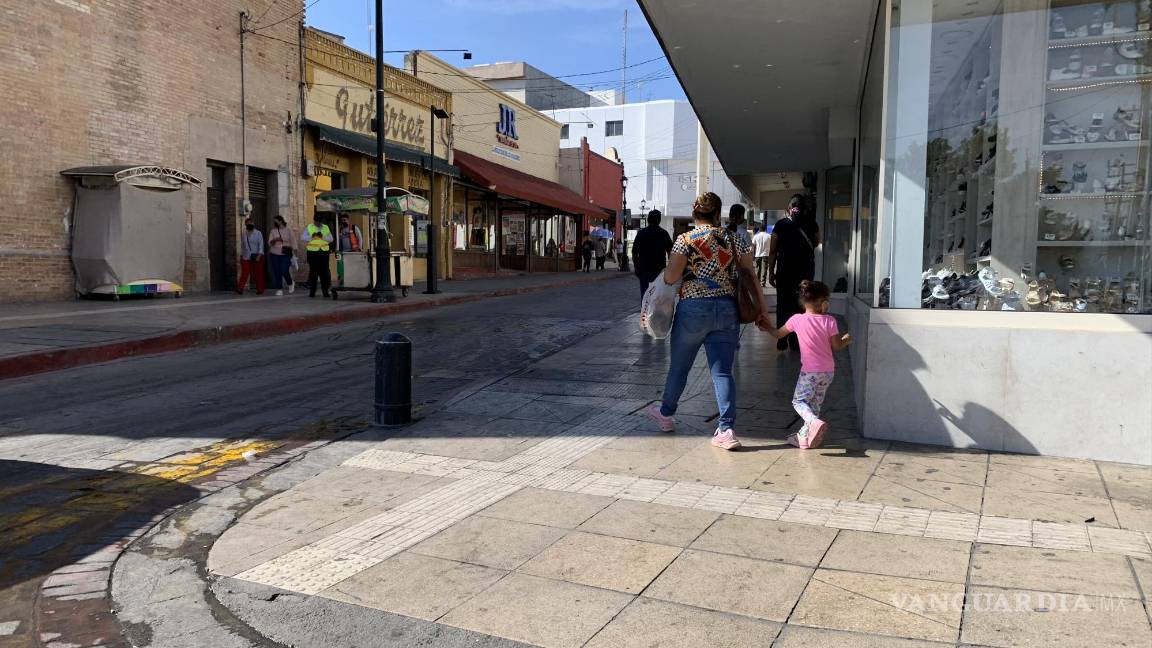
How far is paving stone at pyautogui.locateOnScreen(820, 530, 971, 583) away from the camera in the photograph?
3.51m

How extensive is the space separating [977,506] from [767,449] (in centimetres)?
148

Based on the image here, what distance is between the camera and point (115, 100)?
51.1ft

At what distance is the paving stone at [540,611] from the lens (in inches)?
120

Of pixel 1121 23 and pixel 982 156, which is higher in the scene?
pixel 1121 23

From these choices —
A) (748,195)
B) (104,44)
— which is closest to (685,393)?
(104,44)

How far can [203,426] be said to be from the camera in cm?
651

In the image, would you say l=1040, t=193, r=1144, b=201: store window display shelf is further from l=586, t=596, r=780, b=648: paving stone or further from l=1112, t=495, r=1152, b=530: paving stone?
l=586, t=596, r=780, b=648: paving stone

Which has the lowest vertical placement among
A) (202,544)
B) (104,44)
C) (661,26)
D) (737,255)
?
(202,544)

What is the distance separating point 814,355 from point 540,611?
116 inches

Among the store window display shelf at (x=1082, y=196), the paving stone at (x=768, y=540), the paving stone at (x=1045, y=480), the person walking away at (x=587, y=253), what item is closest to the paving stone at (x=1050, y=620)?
the paving stone at (x=768, y=540)

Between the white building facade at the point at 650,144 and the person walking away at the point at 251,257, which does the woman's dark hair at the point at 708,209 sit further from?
the white building facade at the point at 650,144

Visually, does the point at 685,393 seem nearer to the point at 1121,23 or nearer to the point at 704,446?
the point at 704,446

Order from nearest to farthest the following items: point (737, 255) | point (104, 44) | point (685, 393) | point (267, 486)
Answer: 1. point (267, 486)
2. point (737, 255)
3. point (685, 393)
4. point (104, 44)

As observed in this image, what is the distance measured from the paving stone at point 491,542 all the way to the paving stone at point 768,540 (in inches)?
30.3
